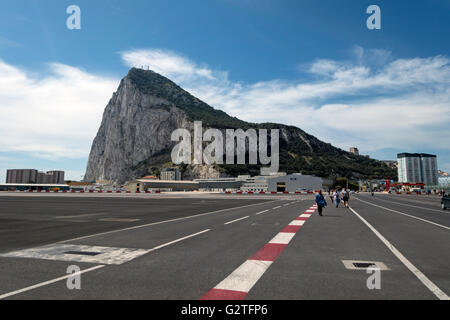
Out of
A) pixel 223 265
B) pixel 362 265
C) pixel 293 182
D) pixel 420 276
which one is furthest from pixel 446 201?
pixel 293 182

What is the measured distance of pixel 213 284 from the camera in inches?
164

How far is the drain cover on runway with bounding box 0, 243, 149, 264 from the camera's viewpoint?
5.76m

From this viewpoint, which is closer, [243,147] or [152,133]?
[243,147]

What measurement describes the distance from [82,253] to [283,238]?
5.38 meters

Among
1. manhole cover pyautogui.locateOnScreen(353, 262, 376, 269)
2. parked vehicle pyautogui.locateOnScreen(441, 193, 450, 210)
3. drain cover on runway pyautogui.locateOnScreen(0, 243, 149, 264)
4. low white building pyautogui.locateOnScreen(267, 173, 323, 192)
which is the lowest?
drain cover on runway pyautogui.locateOnScreen(0, 243, 149, 264)

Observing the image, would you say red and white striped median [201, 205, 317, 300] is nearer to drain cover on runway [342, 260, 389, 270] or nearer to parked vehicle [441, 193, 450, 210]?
drain cover on runway [342, 260, 389, 270]

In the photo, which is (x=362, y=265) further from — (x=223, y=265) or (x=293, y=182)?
(x=293, y=182)

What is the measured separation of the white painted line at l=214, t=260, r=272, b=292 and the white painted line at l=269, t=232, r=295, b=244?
2403 mm

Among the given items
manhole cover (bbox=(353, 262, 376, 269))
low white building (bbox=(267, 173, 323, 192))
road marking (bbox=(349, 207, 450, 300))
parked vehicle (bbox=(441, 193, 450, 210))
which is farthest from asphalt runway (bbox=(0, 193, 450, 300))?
low white building (bbox=(267, 173, 323, 192))

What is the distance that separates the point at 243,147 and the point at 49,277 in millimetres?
162342

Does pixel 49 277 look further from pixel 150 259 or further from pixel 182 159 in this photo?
pixel 182 159

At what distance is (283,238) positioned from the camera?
831 centimetres

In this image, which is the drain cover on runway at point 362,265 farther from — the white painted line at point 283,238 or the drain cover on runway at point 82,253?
the drain cover on runway at point 82,253
